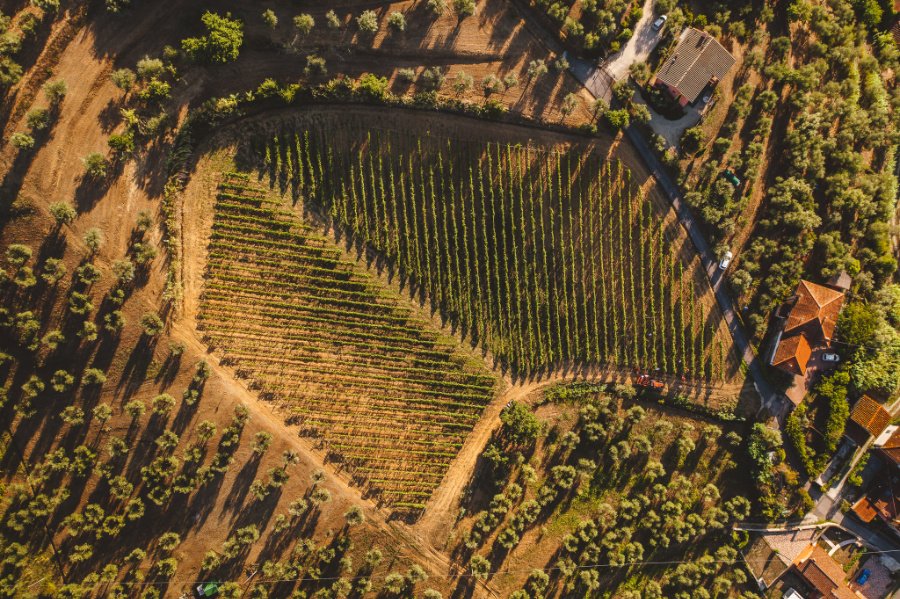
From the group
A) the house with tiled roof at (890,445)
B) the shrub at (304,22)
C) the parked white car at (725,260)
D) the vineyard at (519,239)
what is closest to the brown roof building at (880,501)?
the house with tiled roof at (890,445)

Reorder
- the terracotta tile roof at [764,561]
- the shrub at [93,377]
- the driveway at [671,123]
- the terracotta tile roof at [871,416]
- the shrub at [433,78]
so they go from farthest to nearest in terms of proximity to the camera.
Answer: the terracotta tile roof at [764,561], the terracotta tile roof at [871,416], the driveway at [671,123], the shrub at [433,78], the shrub at [93,377]

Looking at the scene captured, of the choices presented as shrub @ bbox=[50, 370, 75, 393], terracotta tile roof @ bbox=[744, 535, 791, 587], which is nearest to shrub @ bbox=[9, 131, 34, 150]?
shrub @ bbox=[50, 370, 75, 393]

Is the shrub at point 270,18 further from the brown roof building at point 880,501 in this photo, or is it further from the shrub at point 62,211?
the brown roof building at point 880,501

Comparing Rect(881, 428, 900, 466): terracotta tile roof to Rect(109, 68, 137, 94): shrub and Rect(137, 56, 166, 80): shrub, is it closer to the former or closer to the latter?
Rect(137, 56, 166, 80): shrub

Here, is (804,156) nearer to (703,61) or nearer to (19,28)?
(703,61)

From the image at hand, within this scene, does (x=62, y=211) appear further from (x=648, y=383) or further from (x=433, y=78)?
(x=648, y=383)

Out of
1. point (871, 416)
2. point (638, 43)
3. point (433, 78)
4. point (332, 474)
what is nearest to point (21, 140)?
point (433, 78)
